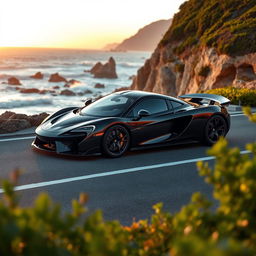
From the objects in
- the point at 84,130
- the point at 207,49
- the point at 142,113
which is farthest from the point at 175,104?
the point at 207,49

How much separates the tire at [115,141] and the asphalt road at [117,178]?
6.3 inches

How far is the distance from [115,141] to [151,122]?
0.91 metres

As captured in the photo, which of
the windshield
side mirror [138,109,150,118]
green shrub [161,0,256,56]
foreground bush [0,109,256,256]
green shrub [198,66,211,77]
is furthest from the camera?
green shrub [198,66,211,77]

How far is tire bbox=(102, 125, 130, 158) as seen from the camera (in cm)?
966

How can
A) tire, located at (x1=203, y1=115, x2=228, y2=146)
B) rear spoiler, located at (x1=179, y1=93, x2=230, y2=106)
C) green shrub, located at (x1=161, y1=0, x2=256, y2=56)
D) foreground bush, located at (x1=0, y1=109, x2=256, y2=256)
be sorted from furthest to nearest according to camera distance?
green shrub, located at (x1=161, y1=0, x2=256, y2=56)
rear spoiler, located at (x1=179, y1=93, x2=230, y2=106)
tire, located at (x1=203, y1=115, x2=228, y2=146)
foreground bush, located at (x1=0, y1=109, x2=256, y2=256)

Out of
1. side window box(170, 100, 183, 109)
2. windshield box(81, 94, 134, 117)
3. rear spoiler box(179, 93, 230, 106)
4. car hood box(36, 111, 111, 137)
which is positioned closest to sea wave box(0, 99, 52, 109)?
rear spoiler box(179, 93, 230, 106)

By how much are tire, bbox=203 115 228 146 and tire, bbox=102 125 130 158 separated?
196 centimetres

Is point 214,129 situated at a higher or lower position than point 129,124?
lower

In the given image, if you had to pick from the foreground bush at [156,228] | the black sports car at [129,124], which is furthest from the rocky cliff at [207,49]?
the foreground bush at [156,228]

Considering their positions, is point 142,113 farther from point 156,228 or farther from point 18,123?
point 156,228

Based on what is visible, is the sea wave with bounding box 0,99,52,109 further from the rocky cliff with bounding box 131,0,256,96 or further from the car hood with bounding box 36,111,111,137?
the car hood with bounding box 36,111,111,137

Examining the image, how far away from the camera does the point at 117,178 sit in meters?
A: 8.40

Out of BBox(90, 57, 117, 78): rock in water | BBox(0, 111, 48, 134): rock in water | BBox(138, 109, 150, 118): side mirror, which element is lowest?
BBox(90, 57, 117, 78): rock in water

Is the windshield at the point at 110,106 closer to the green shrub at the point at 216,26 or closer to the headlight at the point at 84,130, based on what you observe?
the headlight at the point at 84,130
